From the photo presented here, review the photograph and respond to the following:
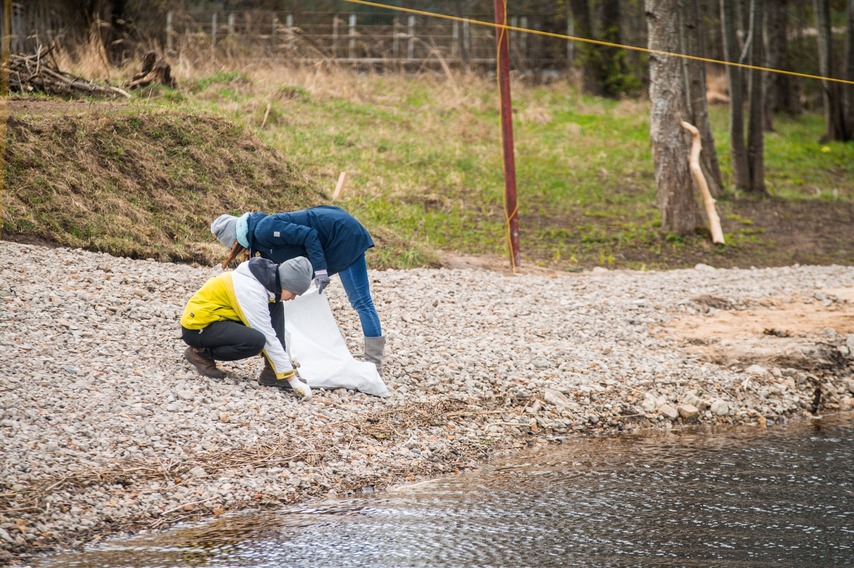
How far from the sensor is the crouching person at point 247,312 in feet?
21.9

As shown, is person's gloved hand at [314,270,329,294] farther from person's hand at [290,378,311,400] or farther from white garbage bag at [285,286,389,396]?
person's hand at [290,378,311,400]

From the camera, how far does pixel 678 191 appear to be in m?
13.5

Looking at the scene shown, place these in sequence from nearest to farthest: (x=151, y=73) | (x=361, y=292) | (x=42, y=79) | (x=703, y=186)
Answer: (x=361, y=292) < (x=42, y=79) < (x=703, y=186) < (x=151, y=73)

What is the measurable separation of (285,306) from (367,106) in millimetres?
12219

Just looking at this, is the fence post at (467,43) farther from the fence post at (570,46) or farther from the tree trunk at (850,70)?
the tree trunk at (850,70)

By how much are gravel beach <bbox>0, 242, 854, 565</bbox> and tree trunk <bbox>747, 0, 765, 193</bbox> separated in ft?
18.4

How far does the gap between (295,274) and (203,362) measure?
1061mm

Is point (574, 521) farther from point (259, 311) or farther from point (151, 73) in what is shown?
point (151, 73)

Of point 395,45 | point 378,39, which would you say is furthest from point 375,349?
point 378,39

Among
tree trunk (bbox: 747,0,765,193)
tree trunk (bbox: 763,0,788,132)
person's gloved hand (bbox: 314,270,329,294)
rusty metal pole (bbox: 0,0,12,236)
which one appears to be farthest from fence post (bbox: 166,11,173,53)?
tree trunk (bbox: 763,0,788,132)

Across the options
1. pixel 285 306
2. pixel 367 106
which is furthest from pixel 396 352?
pixel 367 106

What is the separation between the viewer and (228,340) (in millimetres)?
6738

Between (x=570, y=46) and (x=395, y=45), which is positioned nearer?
(x=395, y=45)

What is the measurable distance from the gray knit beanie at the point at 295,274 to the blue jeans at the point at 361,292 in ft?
2.02
